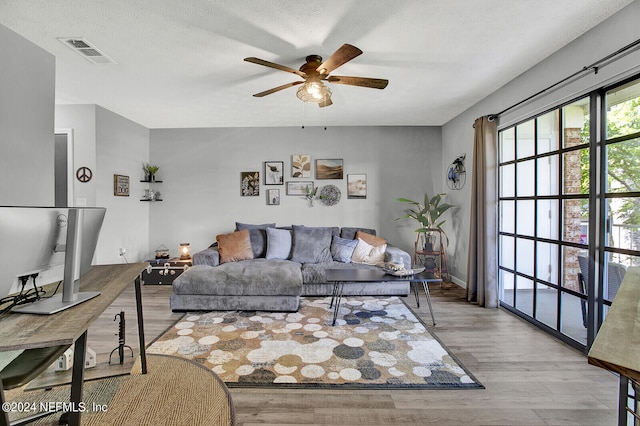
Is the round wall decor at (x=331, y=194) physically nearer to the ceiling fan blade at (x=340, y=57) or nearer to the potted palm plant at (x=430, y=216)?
the potted palm plant at (x=430, y=216)

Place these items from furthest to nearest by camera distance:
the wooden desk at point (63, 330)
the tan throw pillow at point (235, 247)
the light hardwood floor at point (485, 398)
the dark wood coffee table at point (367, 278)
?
the tan throw pillow at point (235, 247) → the dark wood coffee table at point (367, 278) → the light hardwood floor at point (485, 398) → the wooden desk at point (63, 330)

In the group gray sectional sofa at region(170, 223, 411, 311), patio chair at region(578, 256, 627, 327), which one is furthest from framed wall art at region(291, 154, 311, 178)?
patio chair at region(578, 256, 627, 327)

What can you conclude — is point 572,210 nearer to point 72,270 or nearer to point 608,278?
point 608,278

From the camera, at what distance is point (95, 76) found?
312 centimetres

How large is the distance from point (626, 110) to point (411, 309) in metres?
2.45

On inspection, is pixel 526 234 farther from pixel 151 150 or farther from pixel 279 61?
pixel 151 150

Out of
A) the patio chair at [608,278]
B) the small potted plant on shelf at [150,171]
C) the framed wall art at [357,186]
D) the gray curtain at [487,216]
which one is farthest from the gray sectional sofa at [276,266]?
the patio chair at [608,278]

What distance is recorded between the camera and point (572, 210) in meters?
2.62

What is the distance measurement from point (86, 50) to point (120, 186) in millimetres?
2269

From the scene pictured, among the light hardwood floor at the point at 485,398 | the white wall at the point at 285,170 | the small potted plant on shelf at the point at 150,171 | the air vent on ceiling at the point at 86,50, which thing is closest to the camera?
the light hardwood floor at the point at 485,398

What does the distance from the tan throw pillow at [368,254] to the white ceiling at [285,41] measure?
6.33ft

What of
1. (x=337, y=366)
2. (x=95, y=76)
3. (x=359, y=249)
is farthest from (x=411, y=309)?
(x=95, y=76)

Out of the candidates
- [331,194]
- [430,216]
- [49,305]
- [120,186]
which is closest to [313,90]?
[49,305]

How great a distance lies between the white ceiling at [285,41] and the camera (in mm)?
2072
